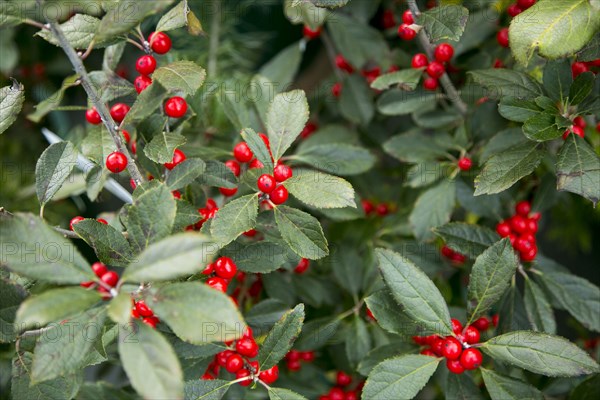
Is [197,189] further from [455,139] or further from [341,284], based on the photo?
[455,139]

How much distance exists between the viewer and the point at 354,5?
47.6 inches

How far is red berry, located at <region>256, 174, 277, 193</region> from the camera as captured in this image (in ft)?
2.56

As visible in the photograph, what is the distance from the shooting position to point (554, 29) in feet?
2.31

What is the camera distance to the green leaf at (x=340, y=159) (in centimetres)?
97

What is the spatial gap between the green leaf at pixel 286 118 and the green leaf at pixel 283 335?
22cm

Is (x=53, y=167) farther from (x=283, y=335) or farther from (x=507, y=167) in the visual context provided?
(x=507, y=167)

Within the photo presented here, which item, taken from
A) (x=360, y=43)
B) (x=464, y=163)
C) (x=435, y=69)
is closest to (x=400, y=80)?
(x=435, y=69)

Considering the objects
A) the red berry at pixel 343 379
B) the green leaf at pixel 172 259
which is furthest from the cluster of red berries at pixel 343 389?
the green leaf at pixel 172 259

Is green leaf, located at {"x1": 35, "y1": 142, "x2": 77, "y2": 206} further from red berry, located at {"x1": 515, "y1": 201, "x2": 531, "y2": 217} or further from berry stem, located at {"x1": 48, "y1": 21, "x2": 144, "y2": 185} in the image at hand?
red berry, located at {"x1": 515, "y1": 201, "x2": 531, "y2": 217}

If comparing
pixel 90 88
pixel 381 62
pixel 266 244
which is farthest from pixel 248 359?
pixel 381 62

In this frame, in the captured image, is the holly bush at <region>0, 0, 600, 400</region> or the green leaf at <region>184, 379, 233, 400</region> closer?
the holly bush at <region>0, 0, 600, 400</region>

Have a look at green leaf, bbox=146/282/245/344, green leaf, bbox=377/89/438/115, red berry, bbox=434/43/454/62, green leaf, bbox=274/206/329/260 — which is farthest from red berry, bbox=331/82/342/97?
green leaf, bbox=146/282/245/344

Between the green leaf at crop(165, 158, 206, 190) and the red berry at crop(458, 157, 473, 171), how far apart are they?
47cm

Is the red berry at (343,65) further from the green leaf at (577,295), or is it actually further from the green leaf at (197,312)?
the green leaf at (197,312)
